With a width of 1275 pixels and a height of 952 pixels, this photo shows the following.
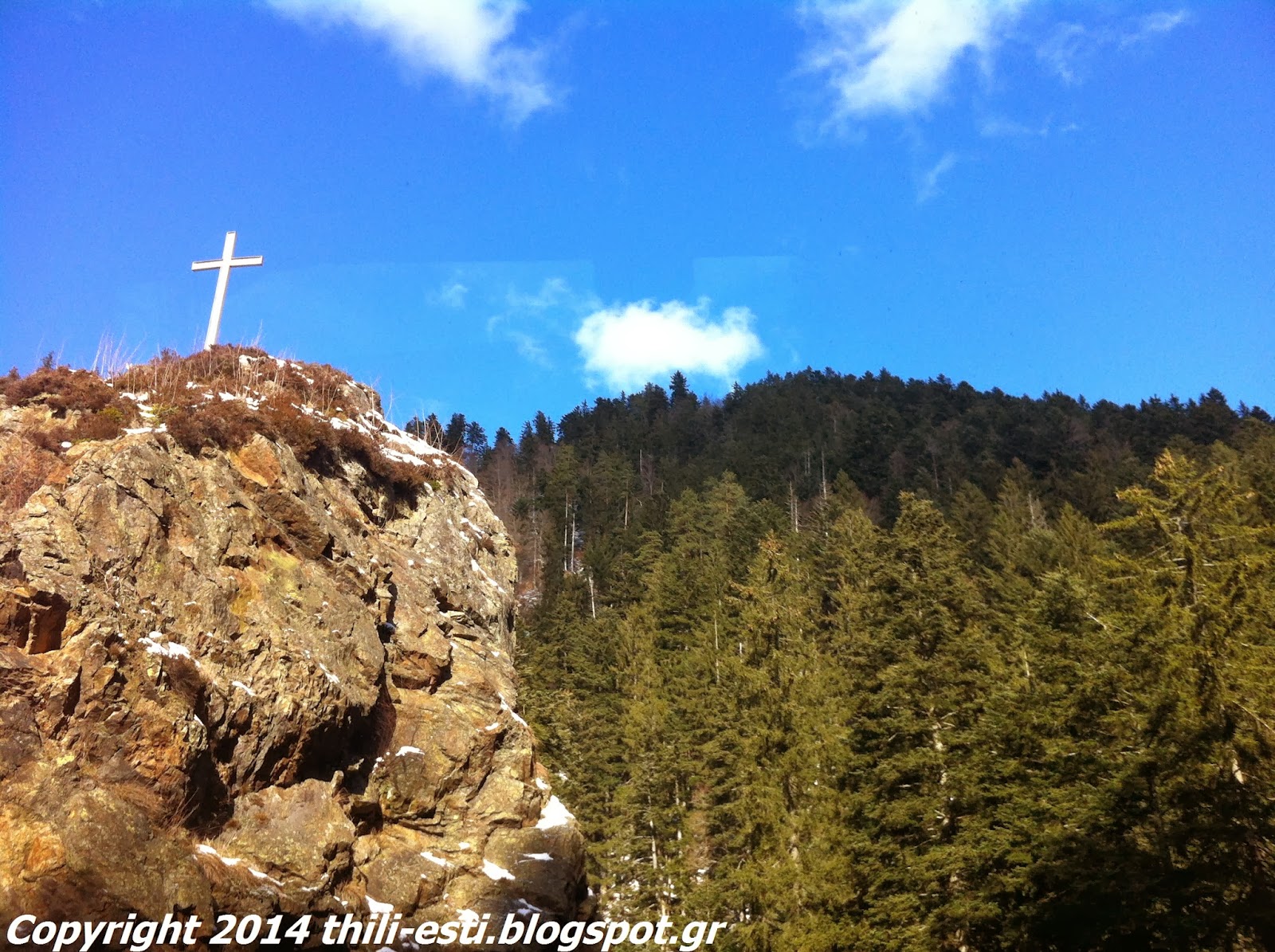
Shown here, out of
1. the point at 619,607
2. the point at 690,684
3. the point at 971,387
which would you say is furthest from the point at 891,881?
the point at 971,387

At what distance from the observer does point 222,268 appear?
974 inches

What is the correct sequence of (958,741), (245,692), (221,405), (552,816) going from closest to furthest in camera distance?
(245,692) < (958,741) < (221,405) < (552,816)

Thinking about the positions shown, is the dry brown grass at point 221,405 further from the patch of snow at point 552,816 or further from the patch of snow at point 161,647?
the patch of snow at point 552,816

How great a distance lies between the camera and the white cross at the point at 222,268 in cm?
2467

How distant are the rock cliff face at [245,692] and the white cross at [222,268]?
68.9 inches

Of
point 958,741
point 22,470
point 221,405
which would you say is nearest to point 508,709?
point 221,405

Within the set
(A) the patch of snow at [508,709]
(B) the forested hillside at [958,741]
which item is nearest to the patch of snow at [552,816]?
(A) the patch of snow at [508,709]

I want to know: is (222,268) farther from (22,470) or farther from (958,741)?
(958,741)

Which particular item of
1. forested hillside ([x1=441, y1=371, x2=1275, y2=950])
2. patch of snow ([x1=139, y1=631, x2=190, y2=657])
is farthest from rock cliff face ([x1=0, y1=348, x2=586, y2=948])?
forested hillside ([x1=441, y1=371, x2=1275, y2=950])

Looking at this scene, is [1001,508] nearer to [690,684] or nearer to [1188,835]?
[690,684]

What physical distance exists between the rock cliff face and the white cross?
68.9 inches

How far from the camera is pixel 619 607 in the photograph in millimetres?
55688

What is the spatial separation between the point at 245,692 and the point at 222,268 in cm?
1449

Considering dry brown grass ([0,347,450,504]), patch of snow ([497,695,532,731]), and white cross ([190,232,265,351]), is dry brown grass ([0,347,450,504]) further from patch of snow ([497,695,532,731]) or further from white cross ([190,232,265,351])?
patch of snow ([497,695,532,731])
